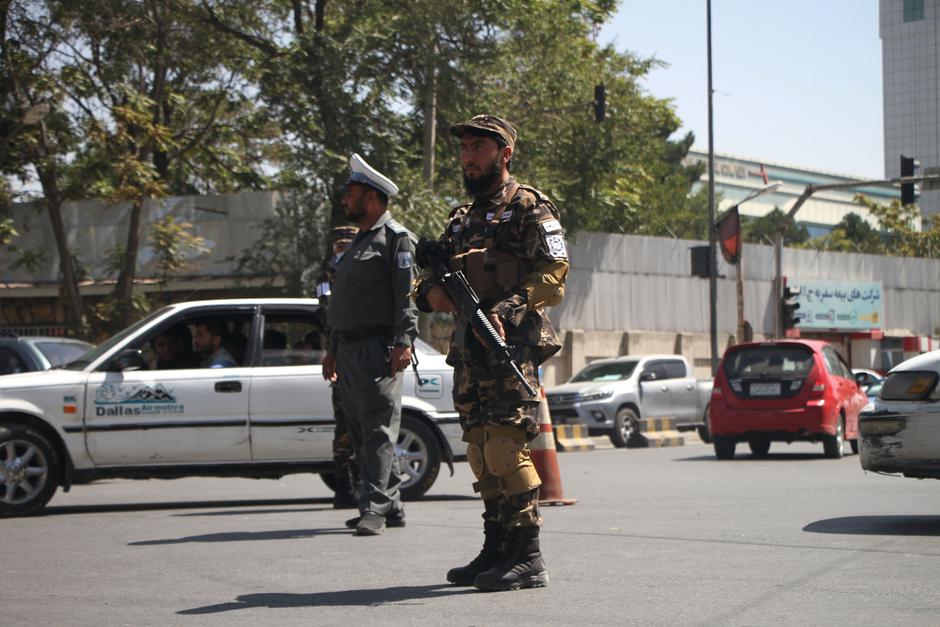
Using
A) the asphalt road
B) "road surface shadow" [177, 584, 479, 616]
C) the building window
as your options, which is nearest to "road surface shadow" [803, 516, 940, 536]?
the asphalt road

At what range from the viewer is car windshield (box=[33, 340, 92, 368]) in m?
13.8

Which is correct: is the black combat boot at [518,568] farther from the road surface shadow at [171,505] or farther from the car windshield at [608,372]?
the car windshield at [608,372]

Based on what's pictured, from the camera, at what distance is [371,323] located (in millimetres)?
7984

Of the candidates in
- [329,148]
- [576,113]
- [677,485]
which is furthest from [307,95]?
[677,485]

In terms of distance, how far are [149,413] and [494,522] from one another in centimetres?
507

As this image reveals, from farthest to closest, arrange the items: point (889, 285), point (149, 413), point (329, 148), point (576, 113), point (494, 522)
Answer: point (889, 285), point (576, 113), point (329, 148), point (149, 413), point (494, 522)

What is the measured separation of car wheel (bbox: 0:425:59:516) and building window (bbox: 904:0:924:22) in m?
117

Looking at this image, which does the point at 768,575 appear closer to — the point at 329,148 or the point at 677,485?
the point at 677,485

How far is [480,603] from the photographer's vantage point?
215 inches

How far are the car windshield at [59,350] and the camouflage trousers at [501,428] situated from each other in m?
8.76

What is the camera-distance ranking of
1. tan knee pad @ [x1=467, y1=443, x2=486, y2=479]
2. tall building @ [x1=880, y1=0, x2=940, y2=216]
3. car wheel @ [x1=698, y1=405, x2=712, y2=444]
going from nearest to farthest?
tan knee pad @ [x1=467, y1=443, x2=486, y2=479] → car wheel @ [x1=698, y1=405, x2=712, y2=444] → tall building @ [x1=880, y1=0, x2=940, y2=216]

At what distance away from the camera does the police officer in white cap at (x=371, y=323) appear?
7.97 m

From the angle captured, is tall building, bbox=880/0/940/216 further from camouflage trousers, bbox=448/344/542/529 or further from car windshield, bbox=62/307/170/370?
camouflage trousers, bbox=448/344/542/529

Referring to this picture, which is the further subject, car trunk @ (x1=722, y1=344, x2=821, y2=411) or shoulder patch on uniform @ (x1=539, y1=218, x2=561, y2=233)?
car trunk @ (x1=722, y1=344, x2=821, y2=411)
